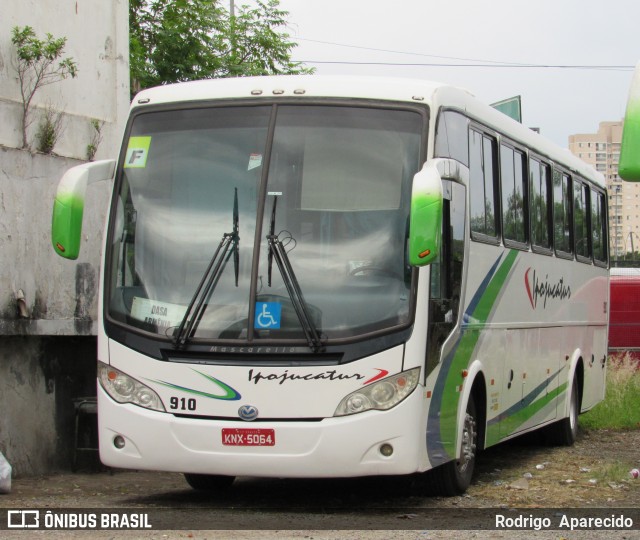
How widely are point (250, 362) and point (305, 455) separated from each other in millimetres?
757

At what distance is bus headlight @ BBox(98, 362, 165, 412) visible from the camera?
859 cm

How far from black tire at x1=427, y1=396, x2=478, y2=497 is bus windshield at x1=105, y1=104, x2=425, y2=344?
1.68m

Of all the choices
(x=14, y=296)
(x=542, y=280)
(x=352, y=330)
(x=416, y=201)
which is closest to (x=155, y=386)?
(x=352, y=330)

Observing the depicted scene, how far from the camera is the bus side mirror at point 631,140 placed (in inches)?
223

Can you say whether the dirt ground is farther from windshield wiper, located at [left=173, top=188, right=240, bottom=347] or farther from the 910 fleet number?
windshield wiper, located at [left=173, top=188, right=240, bottom=347]

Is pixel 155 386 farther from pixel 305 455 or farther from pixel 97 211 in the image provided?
pixel 97 211

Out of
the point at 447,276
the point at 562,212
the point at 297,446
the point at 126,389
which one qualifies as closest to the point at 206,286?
the point at 126,389

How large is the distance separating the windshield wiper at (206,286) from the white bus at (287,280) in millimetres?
14

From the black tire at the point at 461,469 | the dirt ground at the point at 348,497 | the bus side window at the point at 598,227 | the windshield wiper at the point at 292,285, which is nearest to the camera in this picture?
the dirt ground at the point at 348,497

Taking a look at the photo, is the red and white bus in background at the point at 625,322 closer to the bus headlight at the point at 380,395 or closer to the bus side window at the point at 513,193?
the bus side window at the point at 513,193

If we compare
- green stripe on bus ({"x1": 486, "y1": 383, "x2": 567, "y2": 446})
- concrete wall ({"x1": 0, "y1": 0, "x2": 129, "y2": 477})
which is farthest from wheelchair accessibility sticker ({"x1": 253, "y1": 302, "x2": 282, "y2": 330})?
concrete wall ({"x1": 0, "y1": 0, "x2": 129, "y2": 477})

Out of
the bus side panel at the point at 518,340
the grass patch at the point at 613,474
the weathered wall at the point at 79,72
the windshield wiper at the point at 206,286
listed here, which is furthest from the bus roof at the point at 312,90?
the grass patch at the point at 613,474

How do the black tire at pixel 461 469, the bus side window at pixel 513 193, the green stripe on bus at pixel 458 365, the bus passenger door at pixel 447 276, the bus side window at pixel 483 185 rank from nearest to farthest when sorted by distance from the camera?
the bus passenger door at pixel 447 276 < the green stripe on bus at pixel 458 365 < the black tire at pixel 461 469 < the bus side window at pixel 483 185 < the bus side window at pixel 513 193

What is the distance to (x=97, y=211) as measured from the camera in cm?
1295
